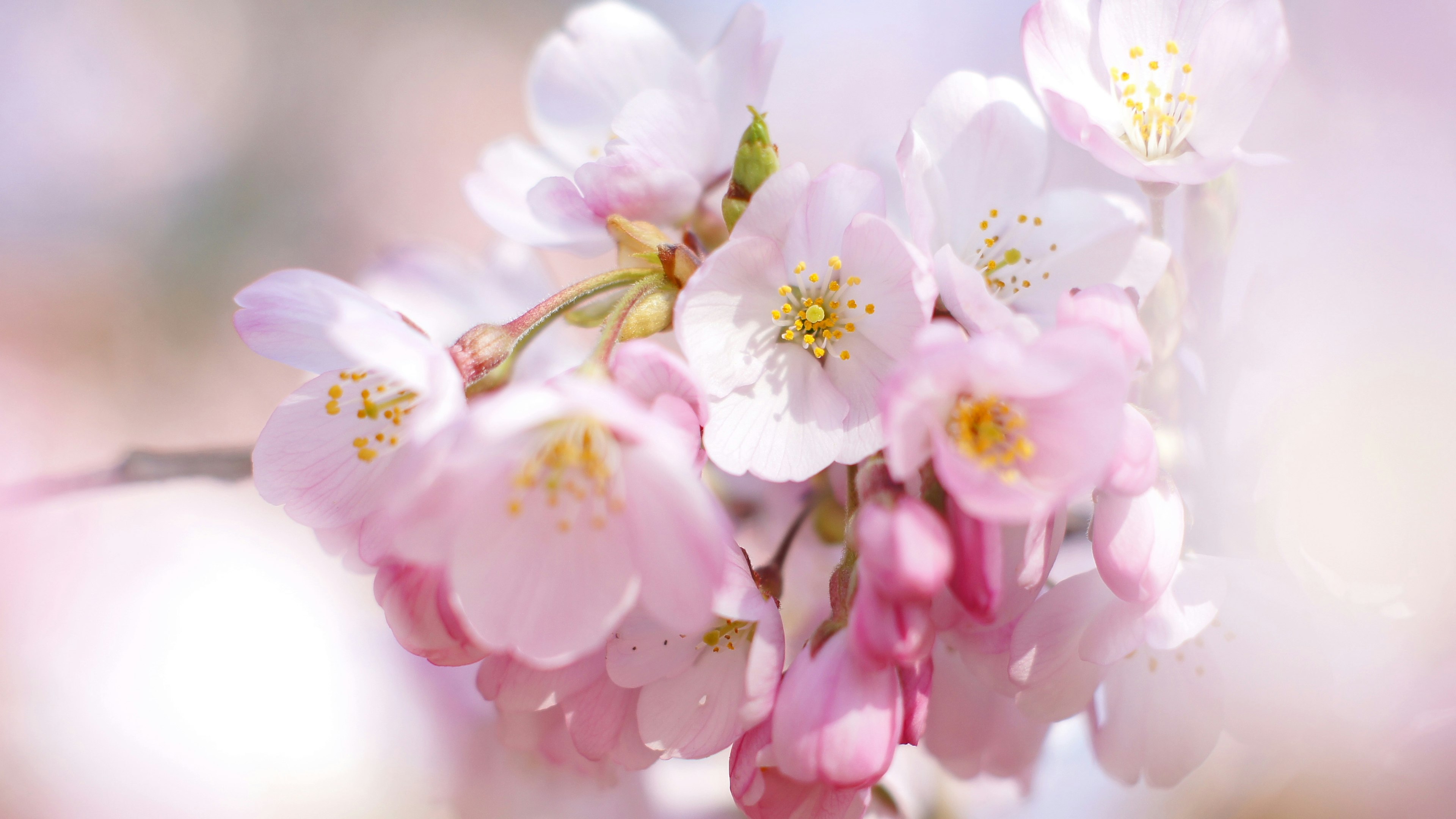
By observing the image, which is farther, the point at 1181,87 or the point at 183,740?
the point at 183,740

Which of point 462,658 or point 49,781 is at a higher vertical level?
point 462,658

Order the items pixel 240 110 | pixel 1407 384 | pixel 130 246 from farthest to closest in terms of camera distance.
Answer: pixel 240 110
pixel 130 246
pixel 1407 384

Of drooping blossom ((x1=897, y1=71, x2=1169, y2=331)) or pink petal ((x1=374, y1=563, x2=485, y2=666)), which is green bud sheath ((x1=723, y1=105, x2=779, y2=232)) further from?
pink petal ((x1=374, y1=563, x2=485, y2=666))

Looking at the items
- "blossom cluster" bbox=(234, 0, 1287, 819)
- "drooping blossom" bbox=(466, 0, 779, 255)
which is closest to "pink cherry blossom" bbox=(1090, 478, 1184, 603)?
"blossom cluster" bbox=(234, 0, 1287, 819)

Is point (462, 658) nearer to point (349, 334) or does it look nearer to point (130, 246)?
point (349, 334)

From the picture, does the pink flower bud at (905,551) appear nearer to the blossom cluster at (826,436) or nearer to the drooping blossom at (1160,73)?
the blossom cluster at (826,436)

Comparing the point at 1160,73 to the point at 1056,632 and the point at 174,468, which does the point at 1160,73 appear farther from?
the point at 174,468

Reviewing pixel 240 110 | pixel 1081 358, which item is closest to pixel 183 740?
pixel 1081 358

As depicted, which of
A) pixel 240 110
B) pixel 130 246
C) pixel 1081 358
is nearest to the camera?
pixel 1081 358
